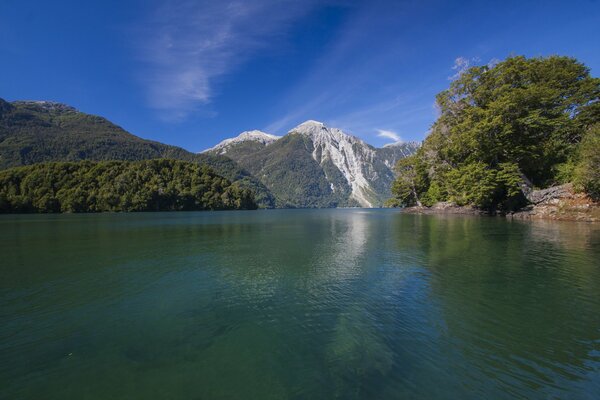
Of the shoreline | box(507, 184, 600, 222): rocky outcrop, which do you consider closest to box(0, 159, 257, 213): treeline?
the shoreline

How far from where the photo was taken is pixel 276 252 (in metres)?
28.4

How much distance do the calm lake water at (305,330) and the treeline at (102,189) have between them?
164 meters

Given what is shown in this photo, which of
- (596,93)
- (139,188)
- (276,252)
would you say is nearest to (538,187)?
(596,93)

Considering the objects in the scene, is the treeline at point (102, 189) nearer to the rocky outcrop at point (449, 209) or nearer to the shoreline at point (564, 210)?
the rocky outcrop at point (449, 209)

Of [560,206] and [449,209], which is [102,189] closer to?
[449,209]

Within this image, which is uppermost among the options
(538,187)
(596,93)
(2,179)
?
(596,93)

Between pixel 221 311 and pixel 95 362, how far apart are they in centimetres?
517

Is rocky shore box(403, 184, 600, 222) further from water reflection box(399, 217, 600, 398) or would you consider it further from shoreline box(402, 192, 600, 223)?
water reflection box(399, 217, 600, 398)

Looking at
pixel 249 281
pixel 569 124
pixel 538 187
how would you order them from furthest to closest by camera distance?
1. pixel 538 187
2. pixel 569 124
3. pixel 249 281

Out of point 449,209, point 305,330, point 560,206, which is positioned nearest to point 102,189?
point 449,209

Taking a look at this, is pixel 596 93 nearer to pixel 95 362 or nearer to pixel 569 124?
pixel 569 124

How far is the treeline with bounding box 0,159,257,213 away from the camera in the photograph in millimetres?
145625

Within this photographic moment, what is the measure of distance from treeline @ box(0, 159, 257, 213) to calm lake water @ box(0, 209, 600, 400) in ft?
537

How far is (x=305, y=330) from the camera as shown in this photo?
11.0 m
